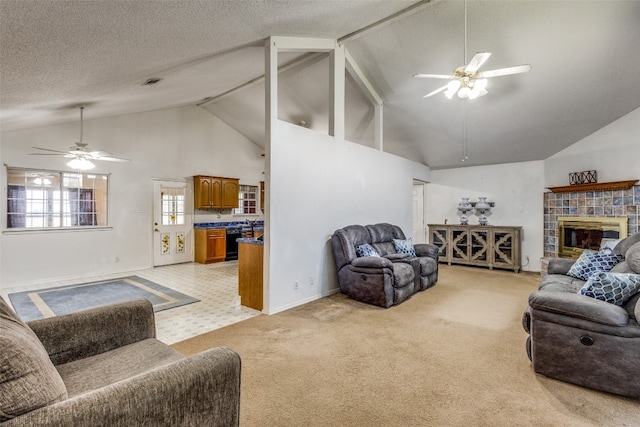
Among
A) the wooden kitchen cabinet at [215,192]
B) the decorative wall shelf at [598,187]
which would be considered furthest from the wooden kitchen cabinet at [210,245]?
the decorative wall shelf at [598,187]

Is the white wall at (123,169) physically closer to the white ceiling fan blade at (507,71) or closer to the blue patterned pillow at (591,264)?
the white ceiling fan blade at (507,71)

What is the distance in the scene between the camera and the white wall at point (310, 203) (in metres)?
3.83

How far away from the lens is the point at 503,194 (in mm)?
6773

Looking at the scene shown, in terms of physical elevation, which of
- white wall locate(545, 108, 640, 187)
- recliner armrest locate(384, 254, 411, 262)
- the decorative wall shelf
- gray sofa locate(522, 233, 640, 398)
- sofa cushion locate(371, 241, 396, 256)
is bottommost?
gray sofa locate(522, 233, 640, 398)

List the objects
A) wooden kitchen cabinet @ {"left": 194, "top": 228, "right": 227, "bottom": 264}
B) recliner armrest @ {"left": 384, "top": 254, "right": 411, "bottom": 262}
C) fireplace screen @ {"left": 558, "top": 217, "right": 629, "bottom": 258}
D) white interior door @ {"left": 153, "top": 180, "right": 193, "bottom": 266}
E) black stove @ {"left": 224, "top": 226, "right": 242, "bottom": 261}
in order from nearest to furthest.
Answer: recliner armrest @ {"left": 384, "top": 254, "right": 411, "bottom": 262} → fireplace screen @ {"left": 558, "top": 217, "right": 629, "bottom": 258} → white interior door @ {"left": 153, "top": 180, "right": 193, "bottom": 266} → wooden kitchen cabinet @ {"left": 194, "top": 228, "right": 227, "bottom": 264} → black stove @ {"left": 224, "top": 226, "right": 242, "bottom": 261}

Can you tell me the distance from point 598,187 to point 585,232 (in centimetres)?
82

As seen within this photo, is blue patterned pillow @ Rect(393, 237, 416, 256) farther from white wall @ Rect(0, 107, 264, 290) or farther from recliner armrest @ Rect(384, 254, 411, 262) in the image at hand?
white wall @ Rect(0, 107, 264, 290)

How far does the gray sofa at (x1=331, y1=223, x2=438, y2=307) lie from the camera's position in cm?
399

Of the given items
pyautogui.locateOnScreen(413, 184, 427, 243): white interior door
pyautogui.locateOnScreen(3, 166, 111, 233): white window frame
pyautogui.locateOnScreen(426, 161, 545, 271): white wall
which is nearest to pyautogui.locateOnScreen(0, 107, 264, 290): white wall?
pyautogui.locateOnScreen(3, 166, 111, 233): white window frame

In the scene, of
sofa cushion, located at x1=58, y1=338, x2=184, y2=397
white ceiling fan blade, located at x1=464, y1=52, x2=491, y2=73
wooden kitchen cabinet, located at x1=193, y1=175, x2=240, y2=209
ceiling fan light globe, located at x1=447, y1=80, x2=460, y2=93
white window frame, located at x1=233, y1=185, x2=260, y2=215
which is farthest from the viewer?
white window frame, located at x1=233, y1=185, x2=260, y2=215

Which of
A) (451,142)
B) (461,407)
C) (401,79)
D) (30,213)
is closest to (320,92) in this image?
(401,79)

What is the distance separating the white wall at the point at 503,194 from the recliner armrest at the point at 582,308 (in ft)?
15.4

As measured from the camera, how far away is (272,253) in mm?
3762

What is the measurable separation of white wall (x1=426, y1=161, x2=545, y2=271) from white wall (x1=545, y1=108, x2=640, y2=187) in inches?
17.4
